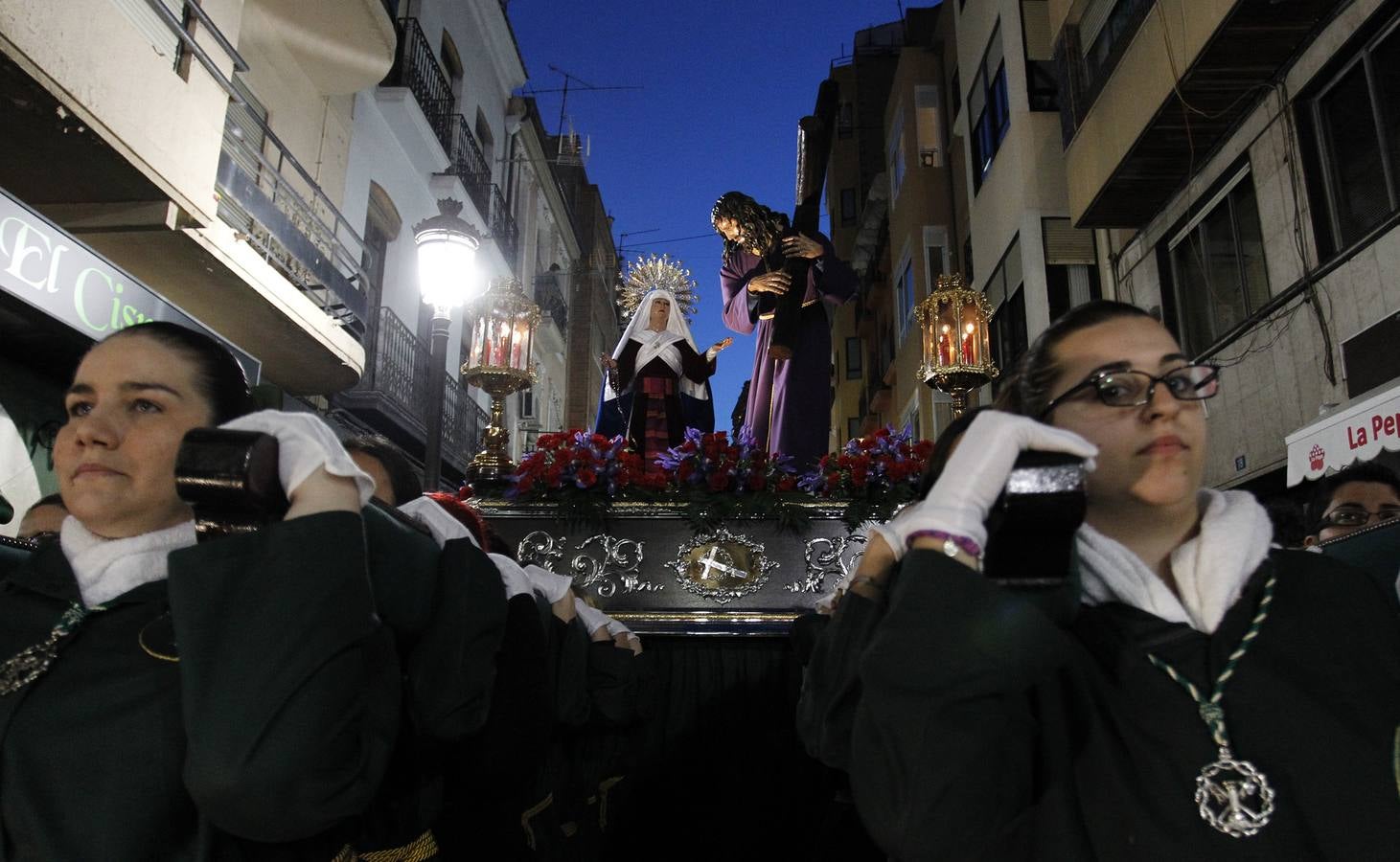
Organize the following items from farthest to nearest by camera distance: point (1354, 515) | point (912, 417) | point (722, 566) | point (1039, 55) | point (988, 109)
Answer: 1. point (912, 417)
2. point (988, 109)
3. point (1039, 55)
4. point (722, 566)
5. point (1354, 515)

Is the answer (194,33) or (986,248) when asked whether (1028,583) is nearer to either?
(194,33)

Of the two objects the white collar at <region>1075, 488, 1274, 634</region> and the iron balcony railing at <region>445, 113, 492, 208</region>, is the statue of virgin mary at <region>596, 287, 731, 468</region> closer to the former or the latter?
the white collar at <region>1075, 488, 1274, 634</region>

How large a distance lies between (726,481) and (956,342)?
6.82 feet

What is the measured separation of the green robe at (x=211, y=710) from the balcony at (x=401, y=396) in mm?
10034

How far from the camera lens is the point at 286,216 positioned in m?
9.46

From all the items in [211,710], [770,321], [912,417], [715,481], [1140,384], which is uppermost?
[912,417]

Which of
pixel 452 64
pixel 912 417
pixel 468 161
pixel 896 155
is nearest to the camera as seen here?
pixel 452 64

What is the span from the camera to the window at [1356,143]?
709 cm

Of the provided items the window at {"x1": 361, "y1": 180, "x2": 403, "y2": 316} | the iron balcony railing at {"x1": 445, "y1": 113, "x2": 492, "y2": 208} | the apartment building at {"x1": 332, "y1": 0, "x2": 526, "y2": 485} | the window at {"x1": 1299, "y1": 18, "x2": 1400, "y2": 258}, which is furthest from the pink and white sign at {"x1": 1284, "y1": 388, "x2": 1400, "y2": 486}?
the iron balcony railing at {"x1": 445, "y1": 113, "x2": 492, "y2": 208}

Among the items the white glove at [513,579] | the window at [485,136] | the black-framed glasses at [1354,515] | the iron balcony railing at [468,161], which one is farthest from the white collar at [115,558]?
the window at [485,136]

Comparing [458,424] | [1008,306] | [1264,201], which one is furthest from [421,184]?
[1264,201]

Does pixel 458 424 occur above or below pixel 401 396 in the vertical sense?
below

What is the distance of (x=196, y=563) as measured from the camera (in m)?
Answer: 1.45

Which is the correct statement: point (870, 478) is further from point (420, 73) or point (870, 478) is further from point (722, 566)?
point (420, 73)
